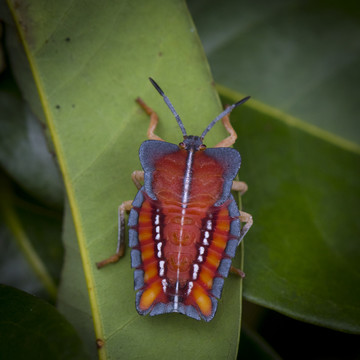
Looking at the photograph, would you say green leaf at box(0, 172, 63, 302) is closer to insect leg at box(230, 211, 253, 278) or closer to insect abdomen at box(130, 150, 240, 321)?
insect abdomen at box(130, 150, 240, 321)

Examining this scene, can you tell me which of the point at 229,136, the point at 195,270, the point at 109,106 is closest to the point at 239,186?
the point at 229,136

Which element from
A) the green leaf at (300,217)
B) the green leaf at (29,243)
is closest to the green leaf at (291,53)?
the green leaf at (300,217)

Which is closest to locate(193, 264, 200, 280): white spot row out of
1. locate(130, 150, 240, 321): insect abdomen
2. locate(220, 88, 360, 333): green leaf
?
locate(130, 150, 240, 321): insect abdomen

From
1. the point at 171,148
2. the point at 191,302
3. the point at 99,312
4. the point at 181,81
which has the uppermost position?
the point at 181,81

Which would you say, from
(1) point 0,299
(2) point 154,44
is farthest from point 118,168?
(1) point 0,299

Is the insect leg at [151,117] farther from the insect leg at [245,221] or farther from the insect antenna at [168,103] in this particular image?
the insect leg at [245,221]

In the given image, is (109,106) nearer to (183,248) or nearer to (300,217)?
(183,248)

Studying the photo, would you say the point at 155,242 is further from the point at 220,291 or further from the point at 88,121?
the point at 88,121
